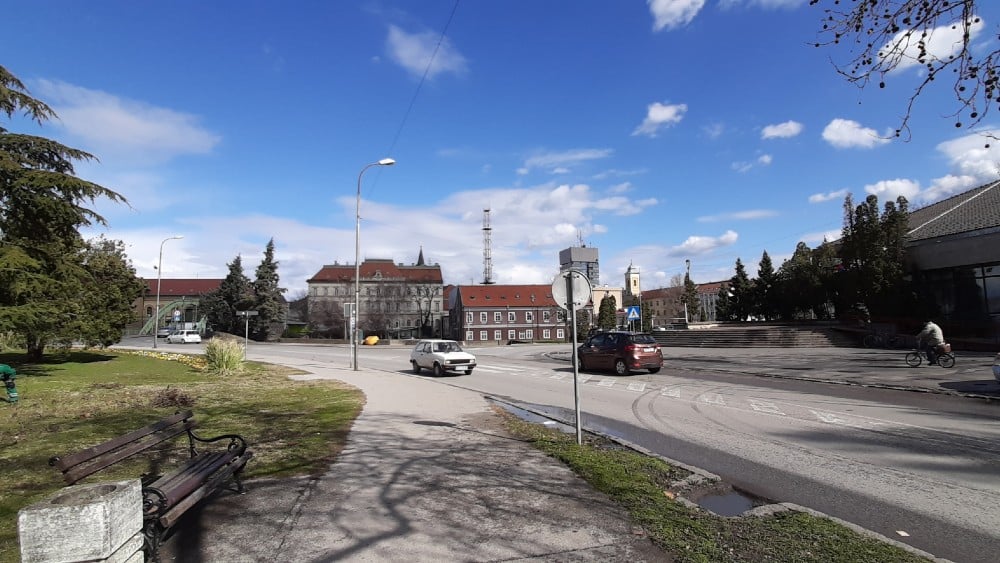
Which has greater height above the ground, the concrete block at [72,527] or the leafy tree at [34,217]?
the leafy tree at [34,217]

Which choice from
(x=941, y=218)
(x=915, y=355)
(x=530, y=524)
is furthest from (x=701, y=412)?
(x=941, y=218)

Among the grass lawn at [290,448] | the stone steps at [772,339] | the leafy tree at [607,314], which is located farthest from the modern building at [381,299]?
the grass lawn at [290,448]

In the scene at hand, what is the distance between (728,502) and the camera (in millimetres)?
5332

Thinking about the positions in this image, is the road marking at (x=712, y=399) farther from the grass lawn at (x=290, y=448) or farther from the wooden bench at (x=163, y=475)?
the wooden bench at (x=163, y=475)

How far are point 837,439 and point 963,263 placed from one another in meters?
34.1

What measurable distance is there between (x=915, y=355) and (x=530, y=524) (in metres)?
Result: 21.3

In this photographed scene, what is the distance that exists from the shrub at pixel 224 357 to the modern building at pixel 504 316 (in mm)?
62378

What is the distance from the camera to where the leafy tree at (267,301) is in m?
67.9

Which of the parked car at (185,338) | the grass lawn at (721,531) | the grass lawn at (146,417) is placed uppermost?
the parked car at (185,338)

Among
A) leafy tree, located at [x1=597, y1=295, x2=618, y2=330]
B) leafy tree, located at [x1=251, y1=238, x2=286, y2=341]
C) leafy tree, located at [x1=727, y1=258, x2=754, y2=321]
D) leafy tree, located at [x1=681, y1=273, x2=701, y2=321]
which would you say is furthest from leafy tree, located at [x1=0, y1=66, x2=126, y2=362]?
leafy tree, located at [x1=681, y1=273, x2=701, y2=321]

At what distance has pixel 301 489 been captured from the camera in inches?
218

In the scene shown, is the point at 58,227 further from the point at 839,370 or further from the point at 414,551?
the point at 839,370

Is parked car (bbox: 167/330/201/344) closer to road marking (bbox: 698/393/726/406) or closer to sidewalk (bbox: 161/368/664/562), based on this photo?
road marking (bbox: 698/393/726/406)

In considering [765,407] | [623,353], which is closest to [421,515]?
[765,407]
